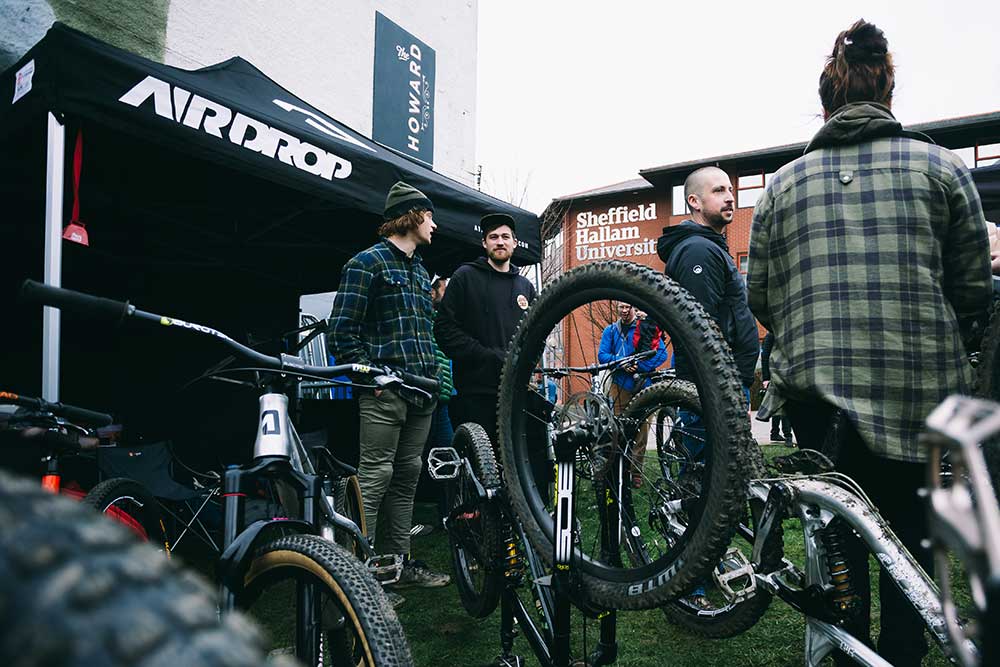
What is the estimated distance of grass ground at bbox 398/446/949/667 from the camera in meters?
2.26

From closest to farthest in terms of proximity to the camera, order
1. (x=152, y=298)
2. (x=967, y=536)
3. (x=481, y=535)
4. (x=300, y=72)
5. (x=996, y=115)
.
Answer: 1. (x=967, y=536)
2. (x=481, y=535)
3. (x=152, y=298)
4. (x=300, y=72)
5. (x=996, y=115)

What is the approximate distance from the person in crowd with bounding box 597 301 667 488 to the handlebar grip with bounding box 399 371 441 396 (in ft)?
1.95

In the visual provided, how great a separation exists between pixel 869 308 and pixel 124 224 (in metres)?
5.08

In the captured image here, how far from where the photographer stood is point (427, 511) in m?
5.37

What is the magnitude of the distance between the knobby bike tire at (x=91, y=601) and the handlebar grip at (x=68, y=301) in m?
0.93

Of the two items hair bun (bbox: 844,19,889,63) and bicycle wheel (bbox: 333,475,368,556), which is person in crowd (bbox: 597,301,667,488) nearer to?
hair bun (bbox: 844,19,889,63)

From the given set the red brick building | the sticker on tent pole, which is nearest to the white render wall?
the sticker on tent pole

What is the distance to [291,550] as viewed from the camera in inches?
50.9

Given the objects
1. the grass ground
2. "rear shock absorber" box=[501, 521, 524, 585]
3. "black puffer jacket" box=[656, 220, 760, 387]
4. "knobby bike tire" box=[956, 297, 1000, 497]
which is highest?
"black puffer jacket" box=[656, 220, 760, 387]

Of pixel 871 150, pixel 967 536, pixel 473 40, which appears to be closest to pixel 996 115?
pixel 473 40

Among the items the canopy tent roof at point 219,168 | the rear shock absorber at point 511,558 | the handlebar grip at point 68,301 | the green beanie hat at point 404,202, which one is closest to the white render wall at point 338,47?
the canopy tent roof at point 219,168

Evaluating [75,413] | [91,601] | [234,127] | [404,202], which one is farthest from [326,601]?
[234,127]

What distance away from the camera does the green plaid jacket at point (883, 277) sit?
1519 millimetres

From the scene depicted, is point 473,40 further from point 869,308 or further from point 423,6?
point 869,308
